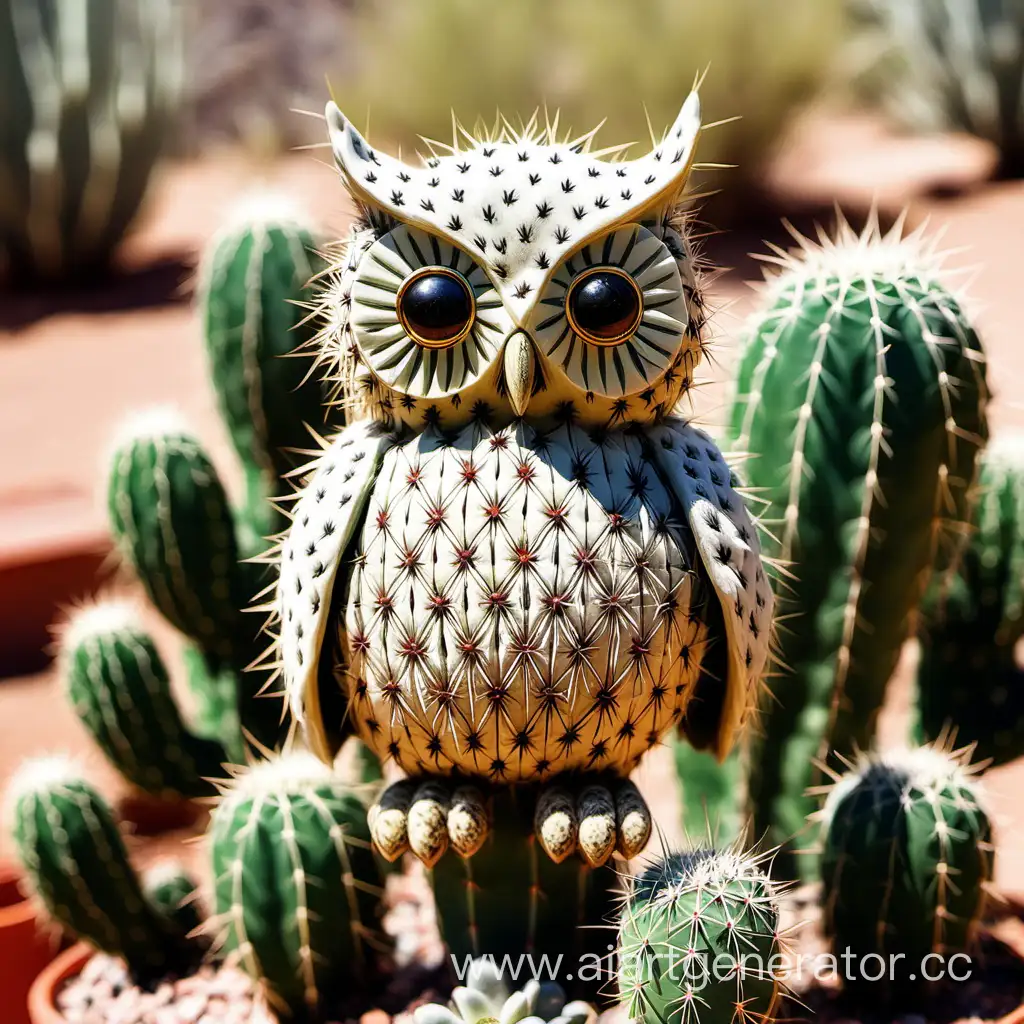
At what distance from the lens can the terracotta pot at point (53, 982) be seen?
111 inches

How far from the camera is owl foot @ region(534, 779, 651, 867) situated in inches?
83.9

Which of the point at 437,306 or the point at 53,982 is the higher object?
the point at 437,306

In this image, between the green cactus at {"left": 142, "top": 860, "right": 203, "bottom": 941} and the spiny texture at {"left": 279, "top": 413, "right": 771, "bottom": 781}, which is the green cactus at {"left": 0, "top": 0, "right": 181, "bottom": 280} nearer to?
the green cactus at {"left": 142, "top": 860, "right": 203, "bottom": 941}

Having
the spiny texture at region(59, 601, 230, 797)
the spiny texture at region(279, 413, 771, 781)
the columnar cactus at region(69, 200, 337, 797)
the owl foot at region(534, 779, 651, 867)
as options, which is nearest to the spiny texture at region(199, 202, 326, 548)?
the columnar cactus at region(69, 200, 337, 797)

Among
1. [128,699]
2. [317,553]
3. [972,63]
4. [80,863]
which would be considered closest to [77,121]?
[972,63]

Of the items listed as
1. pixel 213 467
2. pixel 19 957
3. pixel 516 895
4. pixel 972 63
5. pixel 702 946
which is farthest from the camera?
pixel 972 63

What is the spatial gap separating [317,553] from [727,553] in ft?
2.01

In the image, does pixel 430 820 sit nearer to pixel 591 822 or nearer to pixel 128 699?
pixel 591 822

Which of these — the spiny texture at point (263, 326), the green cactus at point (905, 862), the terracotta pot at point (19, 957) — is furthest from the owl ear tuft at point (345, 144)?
the terracotta pot at point (19, 957)

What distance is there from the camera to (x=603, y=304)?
2.02 m

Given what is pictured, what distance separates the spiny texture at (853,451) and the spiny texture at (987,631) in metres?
0.34

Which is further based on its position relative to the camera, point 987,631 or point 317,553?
point 987,631

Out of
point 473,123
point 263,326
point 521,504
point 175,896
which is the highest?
point 473,123

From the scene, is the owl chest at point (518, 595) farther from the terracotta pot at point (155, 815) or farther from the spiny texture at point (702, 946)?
the terracotta pot at point (155, 815)
